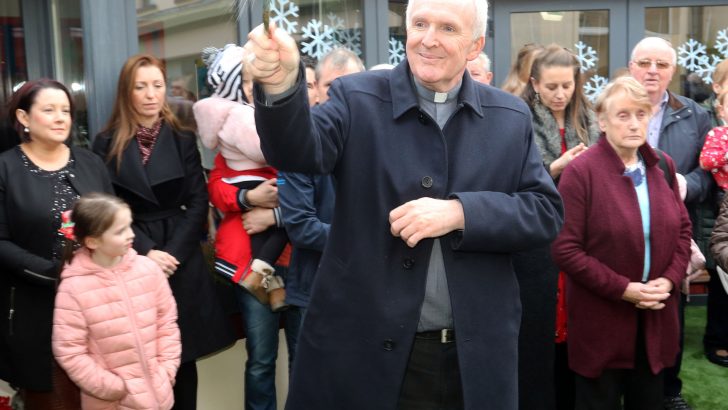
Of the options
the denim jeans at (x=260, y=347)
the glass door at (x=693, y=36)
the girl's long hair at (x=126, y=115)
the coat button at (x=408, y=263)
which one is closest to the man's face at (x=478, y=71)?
the denim jeans at (x=260, y=347)

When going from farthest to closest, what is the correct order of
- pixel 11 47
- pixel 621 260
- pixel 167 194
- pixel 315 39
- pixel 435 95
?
1. pixel 315 39
2. pixel 11 47
3. pixel 167 194
4. pixel 621 260
5. pixel 435 95

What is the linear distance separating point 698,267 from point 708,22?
3306 mm

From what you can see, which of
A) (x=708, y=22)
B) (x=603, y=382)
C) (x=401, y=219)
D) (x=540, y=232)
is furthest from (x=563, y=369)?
(x=708, y=22)

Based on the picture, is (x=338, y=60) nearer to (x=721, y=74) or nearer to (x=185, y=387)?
(x=185, y=387)

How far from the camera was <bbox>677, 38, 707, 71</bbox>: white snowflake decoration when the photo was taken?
21.9 ft

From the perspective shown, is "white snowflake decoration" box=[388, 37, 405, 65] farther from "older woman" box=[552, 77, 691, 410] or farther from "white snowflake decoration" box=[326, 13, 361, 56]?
"older woman" box=[552, 77, 691, 410]

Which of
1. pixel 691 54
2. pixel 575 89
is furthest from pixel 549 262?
pixel 691 54

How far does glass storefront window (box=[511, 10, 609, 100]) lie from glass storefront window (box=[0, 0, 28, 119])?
3553mm

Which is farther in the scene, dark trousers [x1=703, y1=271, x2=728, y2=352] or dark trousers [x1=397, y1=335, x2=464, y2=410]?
dark trousers [x1=703, y1=271, x2=728, y2=352]

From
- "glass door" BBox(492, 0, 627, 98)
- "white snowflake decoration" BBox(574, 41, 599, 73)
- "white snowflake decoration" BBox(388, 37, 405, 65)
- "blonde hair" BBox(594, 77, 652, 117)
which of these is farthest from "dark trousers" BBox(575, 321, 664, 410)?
"white snowflake decoration" BBox(574, 41, 599, 73)

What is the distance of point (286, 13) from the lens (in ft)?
17.9

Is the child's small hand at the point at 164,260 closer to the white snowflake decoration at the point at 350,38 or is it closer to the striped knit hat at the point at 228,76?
the striped knit hat at the point at 228,76

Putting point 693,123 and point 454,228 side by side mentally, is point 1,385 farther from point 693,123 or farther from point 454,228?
point 693,123

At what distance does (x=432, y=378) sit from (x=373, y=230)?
1.38 ft
